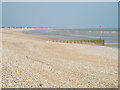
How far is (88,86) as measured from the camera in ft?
28.3

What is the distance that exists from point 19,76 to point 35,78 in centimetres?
77

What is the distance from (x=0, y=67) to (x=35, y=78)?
2.47 meters

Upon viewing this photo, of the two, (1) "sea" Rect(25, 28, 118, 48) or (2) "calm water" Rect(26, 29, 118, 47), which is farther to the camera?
(2) "calm water" Rect(26, 29, 118, 47)

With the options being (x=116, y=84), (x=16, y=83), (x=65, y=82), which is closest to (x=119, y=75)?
(x=116, y=84)

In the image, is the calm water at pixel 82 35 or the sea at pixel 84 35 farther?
the calm water at pixel 82 35

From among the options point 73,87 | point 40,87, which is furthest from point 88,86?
point 40,87

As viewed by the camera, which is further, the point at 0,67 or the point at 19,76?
the point at 0,67

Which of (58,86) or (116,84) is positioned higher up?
(58,86)

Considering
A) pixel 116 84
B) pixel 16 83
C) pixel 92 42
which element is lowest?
pixel 92 42

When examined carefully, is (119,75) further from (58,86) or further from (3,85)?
(3,85)

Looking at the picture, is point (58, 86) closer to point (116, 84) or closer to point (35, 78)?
point (35, 78)

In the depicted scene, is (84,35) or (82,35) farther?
(84,35)

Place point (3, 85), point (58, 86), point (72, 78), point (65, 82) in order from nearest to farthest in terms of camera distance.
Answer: point (3, 85)
point (58, 86)
point (65, 82)
point (72, 78)

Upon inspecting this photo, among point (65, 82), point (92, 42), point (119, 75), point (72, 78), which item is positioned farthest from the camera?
point (92, 42)
